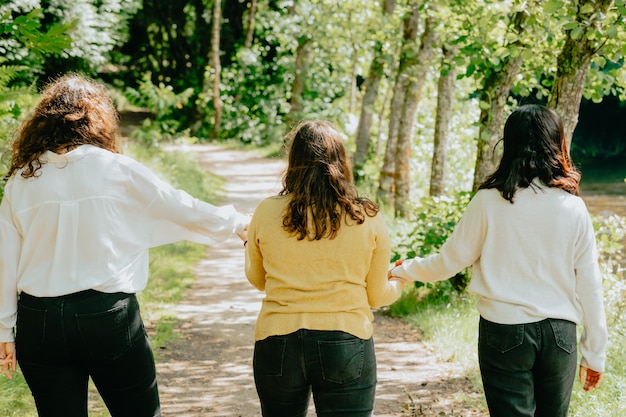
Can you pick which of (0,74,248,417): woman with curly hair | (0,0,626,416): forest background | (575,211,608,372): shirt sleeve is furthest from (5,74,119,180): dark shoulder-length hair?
(575,211,608,372): shirt sleeve

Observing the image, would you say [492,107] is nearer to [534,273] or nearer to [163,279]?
[534,273]

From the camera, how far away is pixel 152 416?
9.93 ft

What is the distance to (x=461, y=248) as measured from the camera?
10.6 feet

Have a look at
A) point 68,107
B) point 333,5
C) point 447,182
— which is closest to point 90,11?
point 333,5

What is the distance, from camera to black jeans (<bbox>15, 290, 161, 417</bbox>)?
278 centimetres

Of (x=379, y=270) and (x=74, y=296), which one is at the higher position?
(x=379, y=270)

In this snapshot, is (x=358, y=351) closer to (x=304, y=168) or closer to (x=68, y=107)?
(x=304, y=168)

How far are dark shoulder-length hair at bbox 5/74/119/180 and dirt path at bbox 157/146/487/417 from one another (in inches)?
42.9

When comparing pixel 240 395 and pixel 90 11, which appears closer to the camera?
pixel 240 395

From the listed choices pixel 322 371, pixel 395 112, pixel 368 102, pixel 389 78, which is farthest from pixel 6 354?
pixel 389 78

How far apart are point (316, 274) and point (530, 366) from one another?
3.16 feet

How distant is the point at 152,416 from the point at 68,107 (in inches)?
50.7

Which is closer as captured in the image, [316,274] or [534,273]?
[316,274]

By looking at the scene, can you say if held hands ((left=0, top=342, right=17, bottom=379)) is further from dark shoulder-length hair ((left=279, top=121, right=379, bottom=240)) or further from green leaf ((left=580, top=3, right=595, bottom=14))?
green leaf ((left=580, top=3, right=595, bottom=14))
